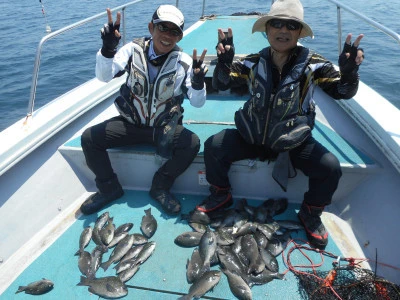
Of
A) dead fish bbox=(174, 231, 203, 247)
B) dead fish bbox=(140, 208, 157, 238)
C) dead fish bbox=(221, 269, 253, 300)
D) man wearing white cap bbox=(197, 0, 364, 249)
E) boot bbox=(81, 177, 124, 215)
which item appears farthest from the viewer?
boot bbox=(81, 177, 124, 215)

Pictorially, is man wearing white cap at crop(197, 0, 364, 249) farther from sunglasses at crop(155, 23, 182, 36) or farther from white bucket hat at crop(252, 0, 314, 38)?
sunglasses at crop(155, 23, 182, 36)

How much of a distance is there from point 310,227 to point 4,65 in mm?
12797

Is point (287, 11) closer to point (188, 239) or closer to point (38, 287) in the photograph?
point (188, 239)

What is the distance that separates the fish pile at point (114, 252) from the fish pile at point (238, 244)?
0.36m

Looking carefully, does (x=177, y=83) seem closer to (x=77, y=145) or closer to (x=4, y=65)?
(x=77, y=145)

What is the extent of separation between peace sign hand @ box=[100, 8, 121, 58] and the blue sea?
4.25 meters

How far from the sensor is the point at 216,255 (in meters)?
2.97

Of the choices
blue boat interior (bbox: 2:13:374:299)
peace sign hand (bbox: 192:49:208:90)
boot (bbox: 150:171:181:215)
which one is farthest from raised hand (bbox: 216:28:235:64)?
boot (bbox: 150:171:181:215)

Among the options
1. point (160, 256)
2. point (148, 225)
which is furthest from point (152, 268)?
point (148, 225)

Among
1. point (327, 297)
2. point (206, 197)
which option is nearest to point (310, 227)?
point (327, 297)

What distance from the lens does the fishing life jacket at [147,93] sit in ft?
11.0

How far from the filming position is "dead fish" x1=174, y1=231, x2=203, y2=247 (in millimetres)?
3141

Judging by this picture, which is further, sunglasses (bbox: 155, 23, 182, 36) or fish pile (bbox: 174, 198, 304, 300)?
sunglasses (bbox: 155, 23, 182, 36)

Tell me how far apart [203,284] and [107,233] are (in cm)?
116
